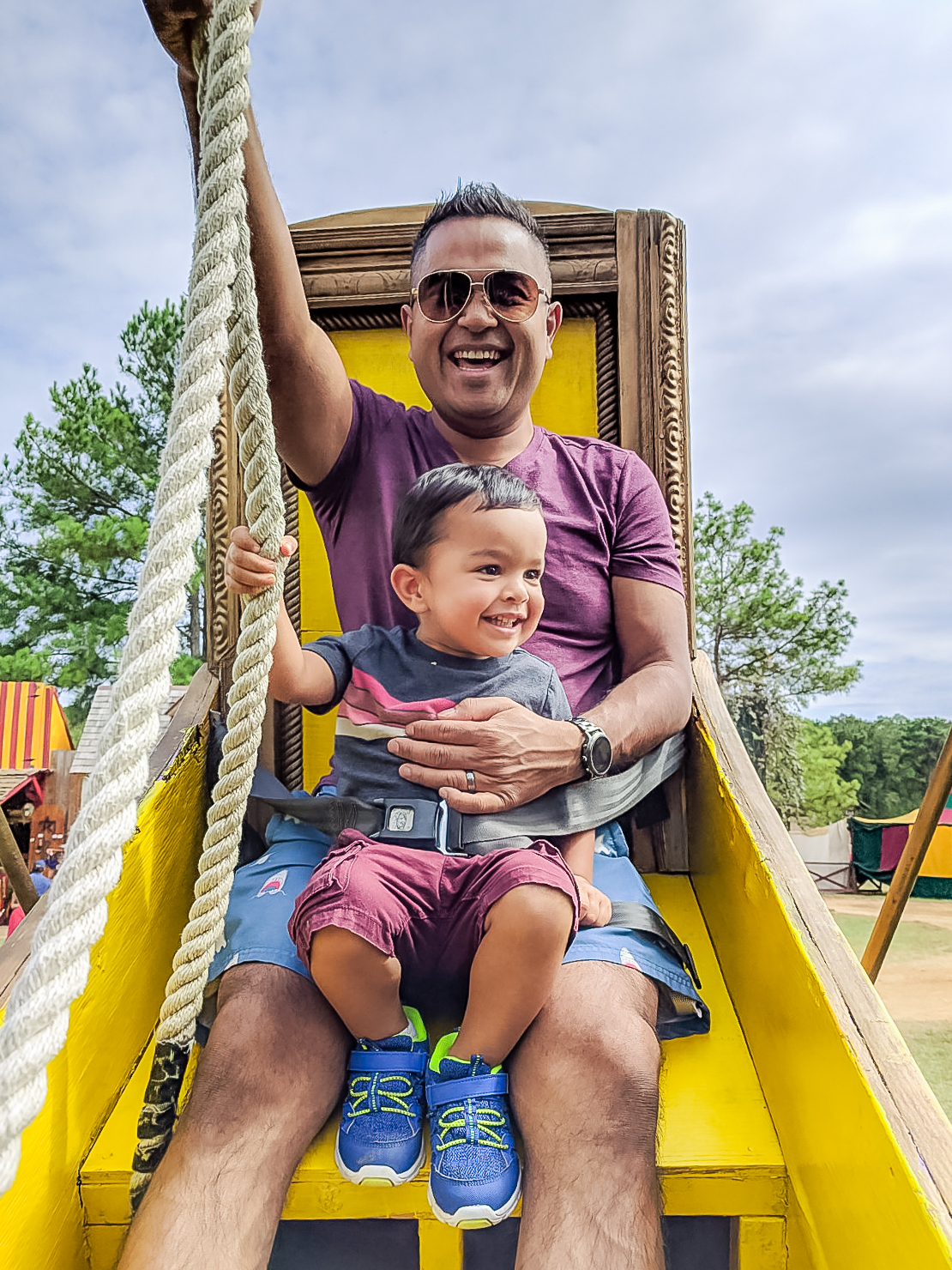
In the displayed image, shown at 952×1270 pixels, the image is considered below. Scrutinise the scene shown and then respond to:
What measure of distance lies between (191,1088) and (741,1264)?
0.53 m

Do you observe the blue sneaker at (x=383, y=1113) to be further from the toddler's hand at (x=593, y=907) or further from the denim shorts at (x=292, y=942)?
the toddler's hand at (x=593, y=907)

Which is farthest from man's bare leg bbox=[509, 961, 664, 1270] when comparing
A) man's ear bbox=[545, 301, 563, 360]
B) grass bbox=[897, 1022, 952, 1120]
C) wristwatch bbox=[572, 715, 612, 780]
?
grass bbox=[897, 1022, 952, 1120]

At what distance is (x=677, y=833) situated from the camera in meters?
1.38

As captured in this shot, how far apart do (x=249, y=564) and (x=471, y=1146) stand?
0.54 m

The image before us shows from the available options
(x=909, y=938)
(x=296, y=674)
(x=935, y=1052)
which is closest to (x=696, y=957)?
(x=296, y=674)

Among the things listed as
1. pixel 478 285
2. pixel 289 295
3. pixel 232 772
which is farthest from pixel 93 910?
pixel 478 285

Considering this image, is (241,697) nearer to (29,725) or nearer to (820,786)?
(29,725)

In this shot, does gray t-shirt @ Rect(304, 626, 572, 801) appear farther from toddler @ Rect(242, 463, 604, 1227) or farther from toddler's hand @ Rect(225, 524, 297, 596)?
toddler's hand @ Rect(225, 524, 297, 596)

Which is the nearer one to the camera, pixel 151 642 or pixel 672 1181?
pixel 151 642

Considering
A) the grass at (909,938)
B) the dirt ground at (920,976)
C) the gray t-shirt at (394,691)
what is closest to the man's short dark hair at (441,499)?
the gray t-shirt at (394,691)

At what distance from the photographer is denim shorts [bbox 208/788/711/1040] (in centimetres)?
90

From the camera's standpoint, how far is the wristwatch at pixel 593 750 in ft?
3.35

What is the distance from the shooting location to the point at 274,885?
100cm

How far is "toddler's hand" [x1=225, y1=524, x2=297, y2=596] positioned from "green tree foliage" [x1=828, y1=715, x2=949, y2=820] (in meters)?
15.3
